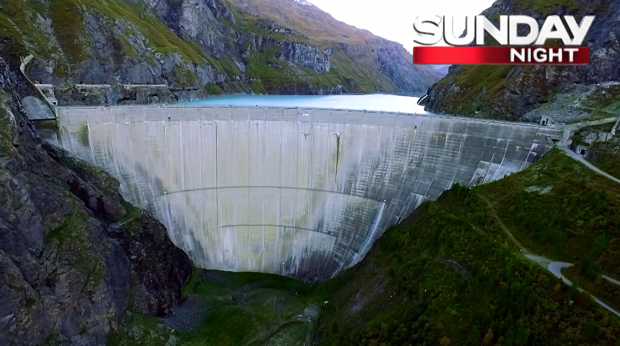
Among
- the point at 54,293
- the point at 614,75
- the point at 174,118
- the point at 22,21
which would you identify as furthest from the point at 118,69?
the point at 614,75

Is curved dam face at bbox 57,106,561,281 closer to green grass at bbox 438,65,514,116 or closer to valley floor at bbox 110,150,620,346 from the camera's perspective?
valley floor at bbox 110,150,620,346

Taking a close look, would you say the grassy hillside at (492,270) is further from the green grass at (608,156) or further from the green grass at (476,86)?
the green grass at (476,86)

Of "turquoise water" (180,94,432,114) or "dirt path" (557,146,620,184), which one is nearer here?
"dirt path" (557,146,620,184)

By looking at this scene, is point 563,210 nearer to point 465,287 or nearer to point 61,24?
point 465,287

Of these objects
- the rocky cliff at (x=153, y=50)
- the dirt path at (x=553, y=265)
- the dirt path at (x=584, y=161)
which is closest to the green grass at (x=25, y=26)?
the rocky cliff at (x=153, y=50)

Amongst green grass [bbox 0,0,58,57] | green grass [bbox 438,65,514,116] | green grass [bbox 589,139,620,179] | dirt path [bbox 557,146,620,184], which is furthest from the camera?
green grass [bbox 0,0,58,57]

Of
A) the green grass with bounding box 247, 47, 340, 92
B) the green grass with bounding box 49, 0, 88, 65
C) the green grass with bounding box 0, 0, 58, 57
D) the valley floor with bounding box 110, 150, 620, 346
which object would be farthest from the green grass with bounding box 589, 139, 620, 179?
the green grass with bounding box 247, 47, 340, 92

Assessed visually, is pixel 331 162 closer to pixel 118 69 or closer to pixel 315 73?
pixel 118 69
